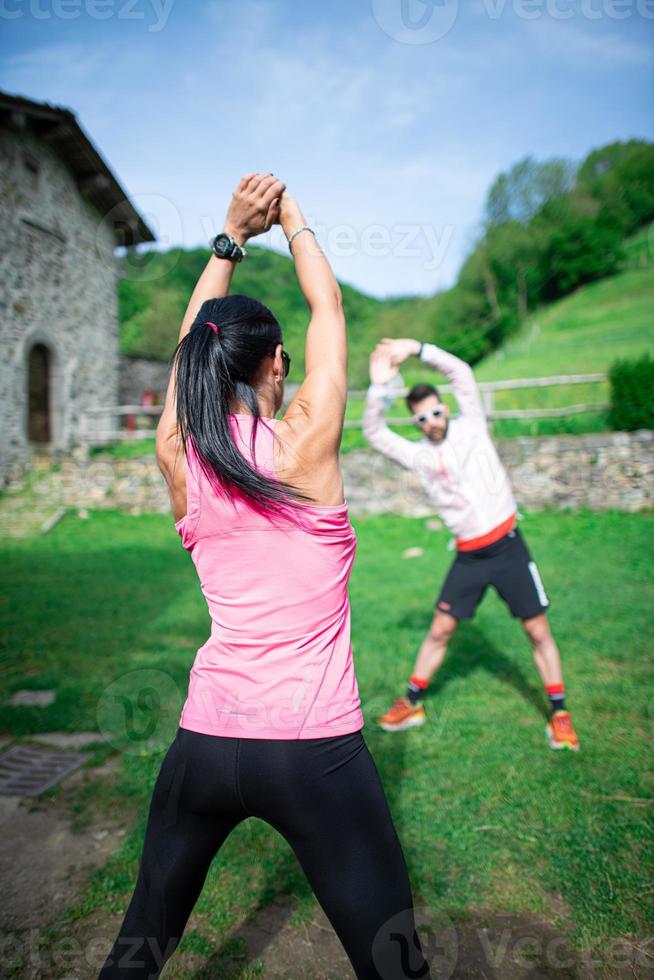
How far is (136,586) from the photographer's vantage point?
339 inches

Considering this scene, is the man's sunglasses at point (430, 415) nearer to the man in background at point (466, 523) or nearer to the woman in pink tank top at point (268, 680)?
the man in background at point (466, 523)

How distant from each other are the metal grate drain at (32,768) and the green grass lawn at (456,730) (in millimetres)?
218

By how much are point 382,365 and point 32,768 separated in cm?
335

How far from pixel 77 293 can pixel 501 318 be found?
37.9m

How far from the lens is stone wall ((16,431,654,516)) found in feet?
40.7

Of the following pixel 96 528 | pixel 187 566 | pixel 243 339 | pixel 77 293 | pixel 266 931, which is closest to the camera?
pixel 243 339

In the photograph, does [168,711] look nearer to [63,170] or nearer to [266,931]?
[266,931]

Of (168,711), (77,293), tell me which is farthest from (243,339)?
(77,293)

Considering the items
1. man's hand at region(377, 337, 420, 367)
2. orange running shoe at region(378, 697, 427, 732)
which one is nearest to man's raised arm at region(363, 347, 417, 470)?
man's hand at region(377, 337, 420, 367)

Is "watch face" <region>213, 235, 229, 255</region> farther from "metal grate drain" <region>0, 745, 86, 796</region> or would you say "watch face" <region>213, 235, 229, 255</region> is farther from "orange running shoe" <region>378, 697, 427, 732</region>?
"orange running shoe" <region>378, 697, 427, 732</region>

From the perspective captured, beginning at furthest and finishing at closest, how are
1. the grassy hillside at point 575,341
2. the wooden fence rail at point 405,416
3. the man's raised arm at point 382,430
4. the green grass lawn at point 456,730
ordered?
the grassy hillside at point 575,341 → the wooden fence rail at point 405,416 → the man's raised arm at point 382,430 → the green grass lawn at point 456,730

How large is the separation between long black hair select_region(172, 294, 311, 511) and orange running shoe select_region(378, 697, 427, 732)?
3.33 meters

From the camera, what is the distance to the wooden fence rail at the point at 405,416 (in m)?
14.2

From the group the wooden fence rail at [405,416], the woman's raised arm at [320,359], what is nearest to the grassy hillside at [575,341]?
the wooden fence rail at [405,416]
